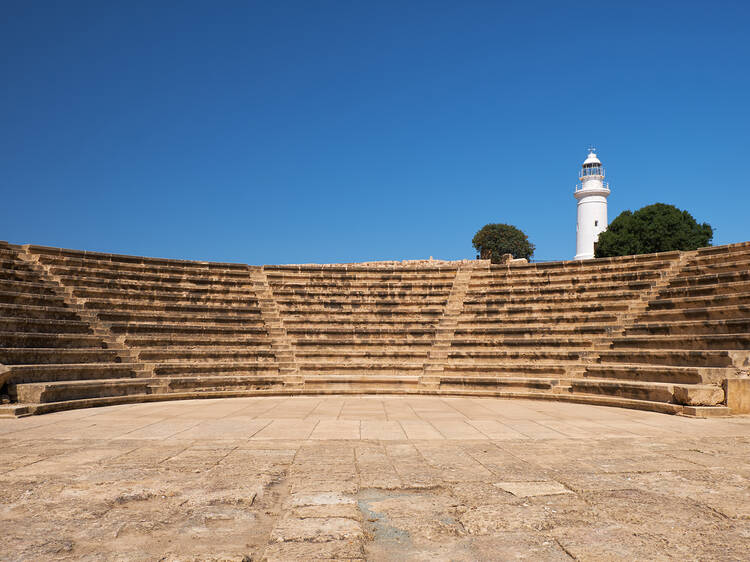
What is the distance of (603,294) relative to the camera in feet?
49.5

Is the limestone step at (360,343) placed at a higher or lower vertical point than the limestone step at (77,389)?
higher

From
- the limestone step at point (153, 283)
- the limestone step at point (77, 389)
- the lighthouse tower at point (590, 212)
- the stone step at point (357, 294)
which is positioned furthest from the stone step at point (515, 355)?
the lighthouse tower at point (590, 212)

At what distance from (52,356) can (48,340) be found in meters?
0.56

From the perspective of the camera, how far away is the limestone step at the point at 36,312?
11703 mm

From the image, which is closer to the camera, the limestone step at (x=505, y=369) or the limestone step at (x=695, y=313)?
the limestone step at (x=695, y=313)

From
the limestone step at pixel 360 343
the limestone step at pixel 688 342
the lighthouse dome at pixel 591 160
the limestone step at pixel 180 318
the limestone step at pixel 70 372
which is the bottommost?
the limestone step at pixel 70 372

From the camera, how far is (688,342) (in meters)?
11.8

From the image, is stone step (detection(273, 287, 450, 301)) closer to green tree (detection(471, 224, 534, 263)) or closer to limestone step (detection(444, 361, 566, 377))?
limestone step (detection(444, 361, 566, 377))

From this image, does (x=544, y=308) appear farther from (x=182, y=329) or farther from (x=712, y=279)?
(x=182, y=329)

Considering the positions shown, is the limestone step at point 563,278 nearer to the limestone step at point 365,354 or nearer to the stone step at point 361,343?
the stone step at point 361,343

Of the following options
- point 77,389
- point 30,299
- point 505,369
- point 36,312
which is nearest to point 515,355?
point 505,369

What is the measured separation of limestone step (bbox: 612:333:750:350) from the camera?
11.0 m

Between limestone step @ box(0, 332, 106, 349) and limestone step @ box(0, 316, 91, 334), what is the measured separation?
0.59 feet

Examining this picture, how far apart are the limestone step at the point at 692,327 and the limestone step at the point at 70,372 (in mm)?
12682
